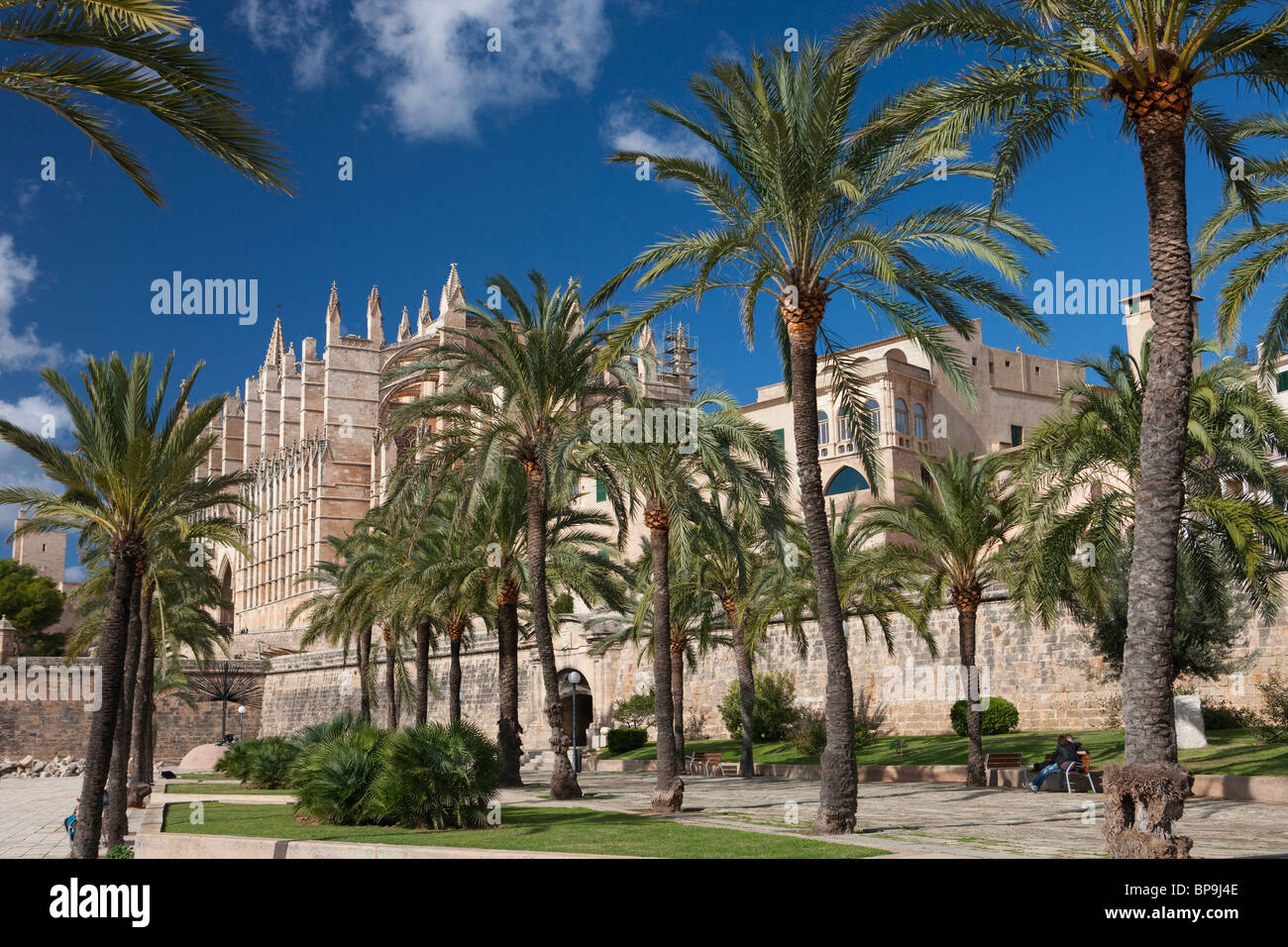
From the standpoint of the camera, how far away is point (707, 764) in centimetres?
2772

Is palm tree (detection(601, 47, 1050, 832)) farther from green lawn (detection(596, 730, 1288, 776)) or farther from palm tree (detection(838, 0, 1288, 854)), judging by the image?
green lawn (detection(596, 730, 1288, 776))

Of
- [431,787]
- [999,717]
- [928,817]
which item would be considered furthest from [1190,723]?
[431,787]

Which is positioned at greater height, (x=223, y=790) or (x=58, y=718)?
(x=223, y=790)

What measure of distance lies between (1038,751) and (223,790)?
16.2 meters

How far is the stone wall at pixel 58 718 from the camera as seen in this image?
5044cm

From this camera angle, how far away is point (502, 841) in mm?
11656

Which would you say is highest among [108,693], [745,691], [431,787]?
[108,693]

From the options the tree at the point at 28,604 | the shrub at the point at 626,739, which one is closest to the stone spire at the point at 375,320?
the tree at the point at 28,604

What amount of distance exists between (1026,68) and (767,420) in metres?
32.6

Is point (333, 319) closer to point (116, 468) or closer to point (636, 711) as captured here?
point (636, 711)

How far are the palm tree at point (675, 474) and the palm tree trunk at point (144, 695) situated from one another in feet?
33.1

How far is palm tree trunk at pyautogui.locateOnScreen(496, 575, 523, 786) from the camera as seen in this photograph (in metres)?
22.1
